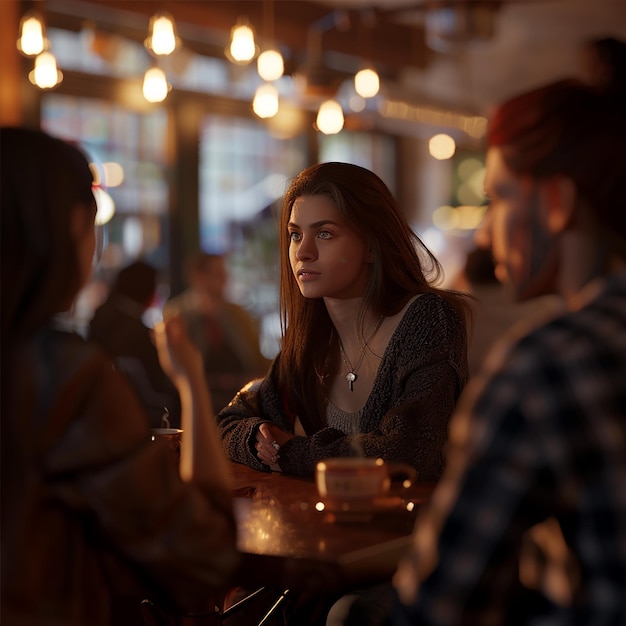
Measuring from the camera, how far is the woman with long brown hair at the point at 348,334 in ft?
7.36

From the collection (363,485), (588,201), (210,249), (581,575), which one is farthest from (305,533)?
(210,249)

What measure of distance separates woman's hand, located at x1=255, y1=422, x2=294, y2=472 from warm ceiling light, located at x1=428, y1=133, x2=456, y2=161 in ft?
21.9

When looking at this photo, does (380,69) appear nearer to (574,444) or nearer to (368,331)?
(368,331)

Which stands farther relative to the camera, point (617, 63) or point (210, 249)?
point (210, 249)

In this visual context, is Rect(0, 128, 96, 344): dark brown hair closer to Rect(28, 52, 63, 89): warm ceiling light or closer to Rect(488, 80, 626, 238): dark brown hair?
Rect(488, 80, 626, 238): dark brown hair

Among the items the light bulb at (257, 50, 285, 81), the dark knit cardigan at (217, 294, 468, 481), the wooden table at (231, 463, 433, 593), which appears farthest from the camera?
the light bulb at (257, 50, 285, 81)

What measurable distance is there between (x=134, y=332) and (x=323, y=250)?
2988 millimetres

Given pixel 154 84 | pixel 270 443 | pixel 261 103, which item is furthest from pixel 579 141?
pixel 261 103

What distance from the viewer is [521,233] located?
4.23ft

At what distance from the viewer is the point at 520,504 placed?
1086 mm

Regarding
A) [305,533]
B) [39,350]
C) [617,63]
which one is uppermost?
[617,63]

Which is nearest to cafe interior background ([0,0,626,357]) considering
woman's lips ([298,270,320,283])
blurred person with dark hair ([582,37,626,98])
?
woman's lips ([298,270,320,283])

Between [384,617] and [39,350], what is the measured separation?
772 mm

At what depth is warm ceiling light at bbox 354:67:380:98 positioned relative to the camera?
541 centimetres
